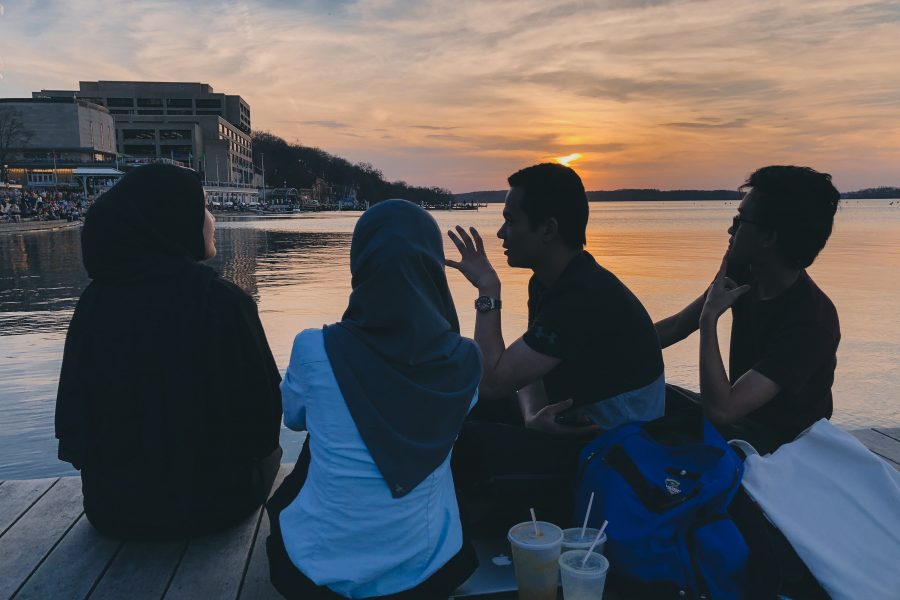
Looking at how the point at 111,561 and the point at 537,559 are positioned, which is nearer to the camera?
the point at 537,559

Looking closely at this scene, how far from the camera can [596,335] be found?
7.86ft

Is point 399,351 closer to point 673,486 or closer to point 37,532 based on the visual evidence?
point 673,486

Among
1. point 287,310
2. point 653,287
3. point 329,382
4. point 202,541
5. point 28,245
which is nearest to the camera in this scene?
point 329,382

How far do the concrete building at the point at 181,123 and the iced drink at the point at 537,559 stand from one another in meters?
108

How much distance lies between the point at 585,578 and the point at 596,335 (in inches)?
32.7

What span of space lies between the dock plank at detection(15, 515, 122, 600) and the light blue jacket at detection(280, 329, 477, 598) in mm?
1026

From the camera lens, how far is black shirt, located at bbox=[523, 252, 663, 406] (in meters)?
2.37

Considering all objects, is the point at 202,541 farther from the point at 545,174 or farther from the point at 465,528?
the point at 545,174

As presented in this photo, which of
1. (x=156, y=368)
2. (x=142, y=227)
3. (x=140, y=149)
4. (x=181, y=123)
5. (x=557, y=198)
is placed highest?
(x=181, y=123)

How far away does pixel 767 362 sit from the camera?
2.50 metres

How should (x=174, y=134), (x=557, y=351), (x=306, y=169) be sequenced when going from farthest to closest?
(x=306, y=169)
(x=174, y=134)
(x=557, y=351)

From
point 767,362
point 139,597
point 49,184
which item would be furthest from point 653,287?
point 49,184

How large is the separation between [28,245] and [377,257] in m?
24.3

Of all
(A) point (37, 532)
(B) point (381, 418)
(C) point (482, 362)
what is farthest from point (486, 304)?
(A) point (37, 532)
